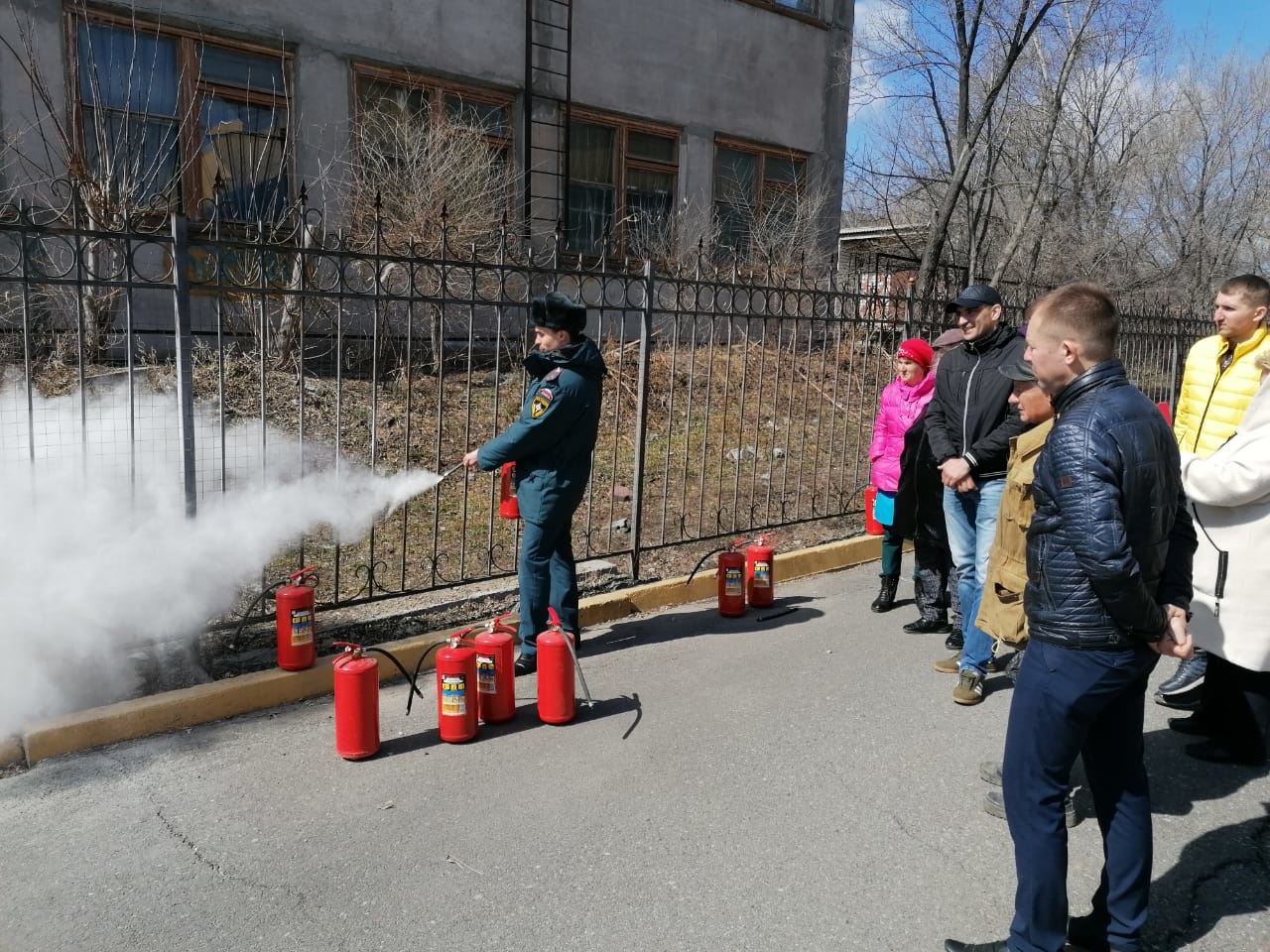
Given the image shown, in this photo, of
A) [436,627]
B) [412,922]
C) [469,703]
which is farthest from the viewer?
[436,627]

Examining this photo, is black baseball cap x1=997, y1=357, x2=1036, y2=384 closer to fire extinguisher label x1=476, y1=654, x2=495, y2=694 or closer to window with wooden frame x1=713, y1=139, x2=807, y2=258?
fire extinguisher label x1=476, y1=654, x2=495, y2=694

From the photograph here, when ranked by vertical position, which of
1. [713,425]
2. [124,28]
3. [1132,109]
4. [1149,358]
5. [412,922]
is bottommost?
[412,922]

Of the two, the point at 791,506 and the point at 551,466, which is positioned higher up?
the point at 551,466

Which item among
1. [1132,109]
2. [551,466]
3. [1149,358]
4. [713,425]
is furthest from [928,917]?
[1132,109]

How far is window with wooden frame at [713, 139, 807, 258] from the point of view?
51.9 feet

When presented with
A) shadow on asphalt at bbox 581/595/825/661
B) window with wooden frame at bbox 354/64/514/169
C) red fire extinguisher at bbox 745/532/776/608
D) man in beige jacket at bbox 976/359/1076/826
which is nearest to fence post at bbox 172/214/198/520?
shadow on asphalt at bbox 581/595/825/661

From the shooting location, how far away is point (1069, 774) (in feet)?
8.38

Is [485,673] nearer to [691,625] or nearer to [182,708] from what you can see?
[182,708]

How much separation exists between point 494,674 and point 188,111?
9.21 m

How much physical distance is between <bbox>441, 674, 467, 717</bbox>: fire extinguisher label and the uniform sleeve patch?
1.40m

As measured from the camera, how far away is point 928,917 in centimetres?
303

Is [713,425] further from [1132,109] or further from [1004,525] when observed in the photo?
[1132,109]

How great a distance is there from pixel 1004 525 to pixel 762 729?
1.68 m

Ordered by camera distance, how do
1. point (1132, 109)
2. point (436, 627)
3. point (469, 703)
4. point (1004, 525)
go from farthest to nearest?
point (1132, 109)
point (436, 627)
point (469, 703)
point (1004, 525)
